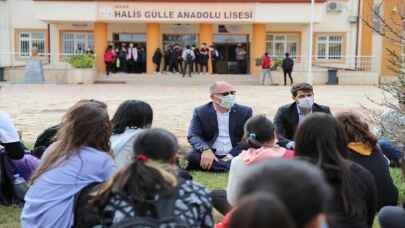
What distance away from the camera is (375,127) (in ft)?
21.9

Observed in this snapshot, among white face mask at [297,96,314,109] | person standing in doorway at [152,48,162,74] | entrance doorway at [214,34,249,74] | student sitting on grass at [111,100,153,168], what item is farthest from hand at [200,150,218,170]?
entrance doorway at [214,34,249,74]

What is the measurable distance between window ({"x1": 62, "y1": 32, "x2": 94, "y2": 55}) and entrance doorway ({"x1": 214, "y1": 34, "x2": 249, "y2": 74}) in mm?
7307

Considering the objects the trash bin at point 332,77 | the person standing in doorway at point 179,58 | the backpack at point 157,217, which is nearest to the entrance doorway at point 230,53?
the person standing in doorway at point 179,58

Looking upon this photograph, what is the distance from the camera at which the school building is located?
112 feet

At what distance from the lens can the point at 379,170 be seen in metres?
4.35

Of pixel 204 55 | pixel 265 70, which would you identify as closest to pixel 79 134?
pixel 265 70

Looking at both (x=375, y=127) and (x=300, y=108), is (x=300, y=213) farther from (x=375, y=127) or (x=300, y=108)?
(x=300, y=108)

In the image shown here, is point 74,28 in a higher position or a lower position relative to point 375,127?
higher

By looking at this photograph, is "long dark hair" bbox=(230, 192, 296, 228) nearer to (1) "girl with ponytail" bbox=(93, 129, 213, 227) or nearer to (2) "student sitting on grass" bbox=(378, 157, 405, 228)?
(1) "girl with ponytail" bbox=(93, 129, 213, 227)

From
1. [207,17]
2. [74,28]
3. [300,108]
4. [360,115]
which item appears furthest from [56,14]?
[360,115]

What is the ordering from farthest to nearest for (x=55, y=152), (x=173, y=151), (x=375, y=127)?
(x=375, y=127) < (x=55, y=152) < (x=173, y=151)

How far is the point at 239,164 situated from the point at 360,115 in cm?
95

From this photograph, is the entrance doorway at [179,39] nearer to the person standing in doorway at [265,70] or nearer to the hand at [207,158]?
the person standing in doorway at [265,70]

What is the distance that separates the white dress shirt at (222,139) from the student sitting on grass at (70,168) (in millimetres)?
3932
